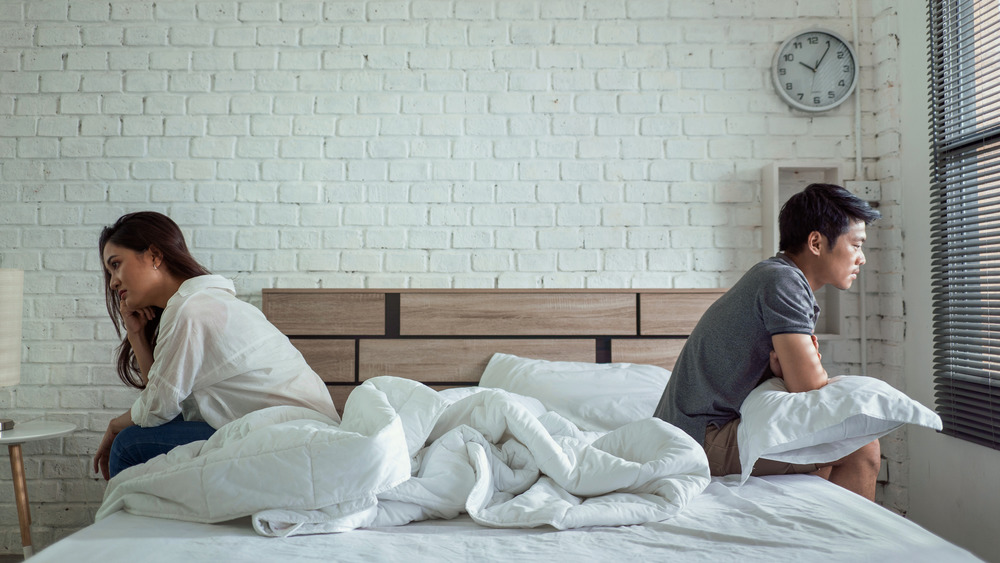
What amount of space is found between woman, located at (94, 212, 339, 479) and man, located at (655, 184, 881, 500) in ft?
3.41

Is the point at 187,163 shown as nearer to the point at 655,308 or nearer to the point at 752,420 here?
the point at 655,308

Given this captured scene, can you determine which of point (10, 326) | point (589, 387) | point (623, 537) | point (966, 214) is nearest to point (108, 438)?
point (10, 326)

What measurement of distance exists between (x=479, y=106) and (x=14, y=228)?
195cm

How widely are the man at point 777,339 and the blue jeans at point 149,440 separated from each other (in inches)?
49.6

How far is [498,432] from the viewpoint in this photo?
1.44m

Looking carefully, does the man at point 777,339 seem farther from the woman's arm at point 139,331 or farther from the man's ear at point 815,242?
the woman's arm at point 139,331

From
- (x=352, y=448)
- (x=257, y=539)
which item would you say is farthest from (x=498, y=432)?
(x=257, y=539)

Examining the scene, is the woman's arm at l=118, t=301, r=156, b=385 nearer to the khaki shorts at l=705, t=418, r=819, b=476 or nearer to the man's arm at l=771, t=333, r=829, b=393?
the khaki shorts at l=705, t=418, r=819, b=476

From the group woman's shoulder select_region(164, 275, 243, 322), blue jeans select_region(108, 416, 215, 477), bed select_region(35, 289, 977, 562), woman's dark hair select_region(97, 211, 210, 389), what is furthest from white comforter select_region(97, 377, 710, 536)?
woman's dark hair select_region(97, 211, 210, 389)

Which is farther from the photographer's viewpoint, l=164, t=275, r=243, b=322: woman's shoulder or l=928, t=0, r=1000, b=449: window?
l=928, t=0, r=1000, b=449: window

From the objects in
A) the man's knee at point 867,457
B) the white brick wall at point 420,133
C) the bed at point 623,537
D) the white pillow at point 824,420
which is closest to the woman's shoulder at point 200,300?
the bed at point 623,537

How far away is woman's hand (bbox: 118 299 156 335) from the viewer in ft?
7.07

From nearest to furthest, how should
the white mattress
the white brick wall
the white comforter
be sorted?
the white mattress, the white comforter, the white brick wall

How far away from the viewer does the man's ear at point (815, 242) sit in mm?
1788
